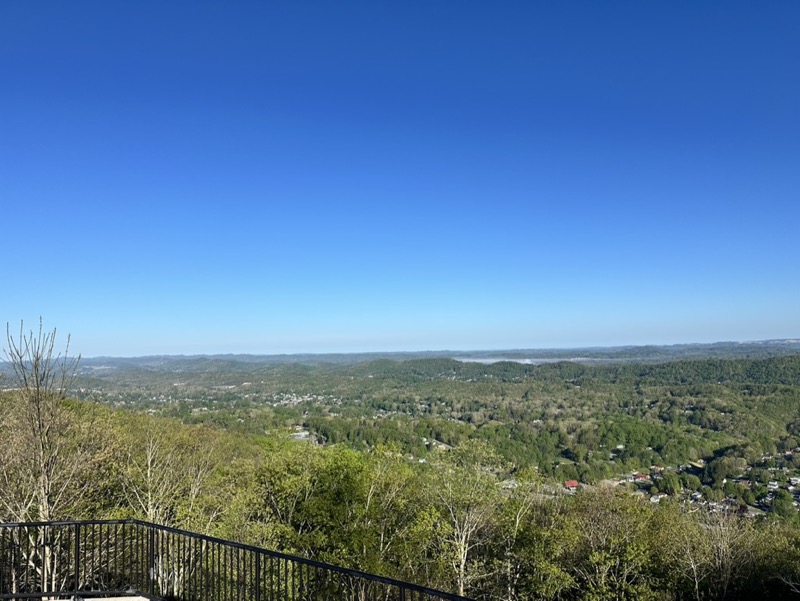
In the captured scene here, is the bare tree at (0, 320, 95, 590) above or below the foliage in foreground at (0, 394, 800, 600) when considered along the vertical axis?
above

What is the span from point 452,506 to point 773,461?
7020 centimetres

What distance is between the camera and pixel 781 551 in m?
19.5

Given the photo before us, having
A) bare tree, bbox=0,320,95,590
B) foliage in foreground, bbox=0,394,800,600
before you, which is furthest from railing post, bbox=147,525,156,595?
foliage in foreground, bbox=0,394,800,600

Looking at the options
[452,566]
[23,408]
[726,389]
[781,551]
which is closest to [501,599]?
[452,566]

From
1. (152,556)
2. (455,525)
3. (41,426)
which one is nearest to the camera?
(152,556)

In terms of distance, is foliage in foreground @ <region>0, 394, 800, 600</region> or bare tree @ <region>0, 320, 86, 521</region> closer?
bare tree @ <region>0, 320, 86, 521</region>

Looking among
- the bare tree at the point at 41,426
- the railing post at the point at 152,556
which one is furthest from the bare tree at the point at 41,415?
the railing post at the point at 152,556

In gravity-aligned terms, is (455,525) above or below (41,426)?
below

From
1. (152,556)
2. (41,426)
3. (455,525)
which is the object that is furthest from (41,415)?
(455,525)

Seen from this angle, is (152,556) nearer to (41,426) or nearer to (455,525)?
(41,426)

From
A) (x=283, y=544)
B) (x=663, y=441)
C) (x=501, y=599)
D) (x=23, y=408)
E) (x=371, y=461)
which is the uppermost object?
(x=23, y=408)

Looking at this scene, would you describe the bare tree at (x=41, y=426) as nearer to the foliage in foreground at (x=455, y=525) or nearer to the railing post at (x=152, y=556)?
the railing post at (x=152, y=556)

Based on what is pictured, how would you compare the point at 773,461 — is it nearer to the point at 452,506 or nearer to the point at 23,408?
the point at 452,506

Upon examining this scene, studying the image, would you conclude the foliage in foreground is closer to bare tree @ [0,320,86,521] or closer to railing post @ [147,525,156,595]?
bare tree @ [0,320,86,521]
